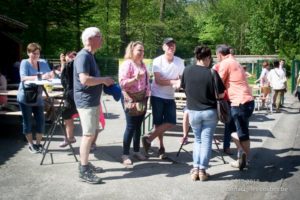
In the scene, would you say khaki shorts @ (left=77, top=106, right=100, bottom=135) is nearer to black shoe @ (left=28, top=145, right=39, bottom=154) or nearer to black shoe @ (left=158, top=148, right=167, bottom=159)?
black shoe @ (left=158, top=148, right=167, bottom=159)

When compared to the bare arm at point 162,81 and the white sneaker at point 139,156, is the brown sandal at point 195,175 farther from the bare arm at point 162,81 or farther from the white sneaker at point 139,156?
the bare arm at point 162,81

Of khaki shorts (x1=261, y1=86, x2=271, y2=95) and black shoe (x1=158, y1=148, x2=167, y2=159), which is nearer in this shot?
black shoe (x1=158, y1=148, x2=167, y2=159)

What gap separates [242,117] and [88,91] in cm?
226

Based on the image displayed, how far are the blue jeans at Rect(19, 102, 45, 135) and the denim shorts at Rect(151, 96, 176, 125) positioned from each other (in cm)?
198

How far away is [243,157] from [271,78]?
27.7 ft

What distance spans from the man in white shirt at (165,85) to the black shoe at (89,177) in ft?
4.87

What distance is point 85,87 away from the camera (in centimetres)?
532

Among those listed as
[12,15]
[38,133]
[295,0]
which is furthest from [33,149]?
[295,0]

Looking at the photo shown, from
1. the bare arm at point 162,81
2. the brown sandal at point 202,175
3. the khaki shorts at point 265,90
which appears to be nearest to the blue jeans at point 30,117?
the bare arm at point 162,81

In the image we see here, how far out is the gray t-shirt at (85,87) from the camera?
17.1 feet

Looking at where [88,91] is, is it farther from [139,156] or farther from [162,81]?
[139,156]

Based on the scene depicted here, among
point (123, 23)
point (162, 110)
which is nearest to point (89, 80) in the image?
point (162, 110)

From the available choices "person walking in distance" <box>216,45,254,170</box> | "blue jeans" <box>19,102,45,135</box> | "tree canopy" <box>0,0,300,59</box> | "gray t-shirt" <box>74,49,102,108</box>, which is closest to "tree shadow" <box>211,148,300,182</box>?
"person walking in distance" <box>216,45,254,170</box>

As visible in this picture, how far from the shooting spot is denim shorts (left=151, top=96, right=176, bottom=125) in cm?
647
